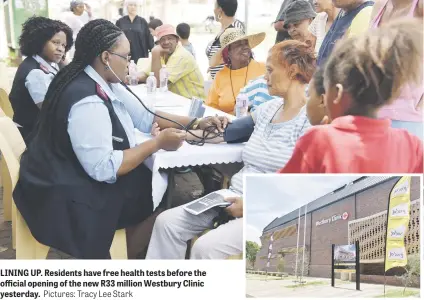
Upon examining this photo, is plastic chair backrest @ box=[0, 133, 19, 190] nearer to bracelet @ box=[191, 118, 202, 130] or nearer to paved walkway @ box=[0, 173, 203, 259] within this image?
paved walkway @ box=[0, 173, 203, 259]

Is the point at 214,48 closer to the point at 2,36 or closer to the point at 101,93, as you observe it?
the point at 2,36

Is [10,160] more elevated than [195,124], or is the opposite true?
[195,124]

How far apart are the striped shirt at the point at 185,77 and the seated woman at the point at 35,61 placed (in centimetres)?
123

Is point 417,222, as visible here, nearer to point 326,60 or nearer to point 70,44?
point 326,60

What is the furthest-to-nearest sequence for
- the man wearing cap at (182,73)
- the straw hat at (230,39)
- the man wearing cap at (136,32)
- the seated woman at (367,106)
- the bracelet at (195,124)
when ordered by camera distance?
the man wearing cap at (136,32) < the man wearing cap at (182,73) < the straw hat at (230,39) < the bracelet at (195,124) < the seated woman at (367,106)

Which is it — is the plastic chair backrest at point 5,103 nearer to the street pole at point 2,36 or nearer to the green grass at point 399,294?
the street pole at point 2,36

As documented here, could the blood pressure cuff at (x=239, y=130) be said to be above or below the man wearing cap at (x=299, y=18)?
below

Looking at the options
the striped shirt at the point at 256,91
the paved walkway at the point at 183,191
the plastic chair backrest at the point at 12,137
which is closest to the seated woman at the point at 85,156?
the plastic chair backrest at the point at 12,137

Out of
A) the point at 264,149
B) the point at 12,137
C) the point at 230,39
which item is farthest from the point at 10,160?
the point at 230,39

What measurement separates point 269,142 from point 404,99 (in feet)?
2.01

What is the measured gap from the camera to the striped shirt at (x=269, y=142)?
2084 mm

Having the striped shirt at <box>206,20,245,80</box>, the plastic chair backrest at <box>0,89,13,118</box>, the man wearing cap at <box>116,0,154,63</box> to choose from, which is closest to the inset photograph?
the striped shirt at <box>206,20,245,80</box>

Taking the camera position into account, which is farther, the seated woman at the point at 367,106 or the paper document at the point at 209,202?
the paper document at the point at 209,202

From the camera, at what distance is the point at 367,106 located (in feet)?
5.59
